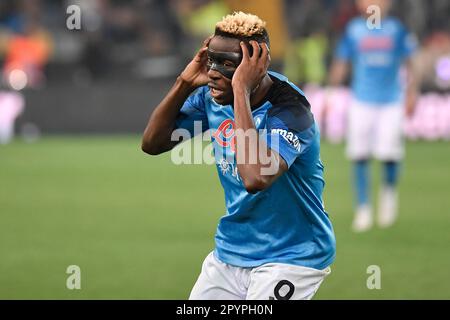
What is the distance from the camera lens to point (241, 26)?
5.54 m

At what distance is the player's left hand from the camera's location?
→ 214 inches

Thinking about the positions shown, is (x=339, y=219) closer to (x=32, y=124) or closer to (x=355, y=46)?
(x=355, y=46)

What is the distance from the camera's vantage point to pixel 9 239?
11.8 metres

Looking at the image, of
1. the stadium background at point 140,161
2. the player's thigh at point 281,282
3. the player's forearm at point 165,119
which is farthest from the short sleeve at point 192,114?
the stadium background at point 140,161

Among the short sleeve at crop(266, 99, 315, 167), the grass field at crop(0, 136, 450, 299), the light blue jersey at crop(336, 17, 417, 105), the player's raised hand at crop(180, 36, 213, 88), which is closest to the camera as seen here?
the short sleeve at crop(266, 99, 315, 167)

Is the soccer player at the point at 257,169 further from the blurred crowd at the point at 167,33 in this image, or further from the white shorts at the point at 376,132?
the blurred crowd at the point at 167,33

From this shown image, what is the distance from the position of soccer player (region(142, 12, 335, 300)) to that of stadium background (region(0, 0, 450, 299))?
3202 mm

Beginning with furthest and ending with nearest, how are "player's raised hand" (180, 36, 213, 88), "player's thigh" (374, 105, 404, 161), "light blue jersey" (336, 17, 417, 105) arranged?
"light blue jersey" (336, 17, 417, 105)
"player's thigh" (374, 105, 404, 161)
"player's raised hand" (180, 36, 213, 88)

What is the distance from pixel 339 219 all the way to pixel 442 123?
8.38m

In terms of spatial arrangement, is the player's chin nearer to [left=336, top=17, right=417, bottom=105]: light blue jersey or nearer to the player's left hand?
the player's left hand

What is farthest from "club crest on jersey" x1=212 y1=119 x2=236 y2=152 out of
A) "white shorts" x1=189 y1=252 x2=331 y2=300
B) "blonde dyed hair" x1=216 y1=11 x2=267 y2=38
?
"white shorts" x1=189 y1=252 x2=331 y2=300

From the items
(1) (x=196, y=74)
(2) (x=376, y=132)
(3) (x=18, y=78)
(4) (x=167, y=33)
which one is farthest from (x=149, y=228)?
(4) (x=167, y=33)

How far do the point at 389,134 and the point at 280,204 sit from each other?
7.02m

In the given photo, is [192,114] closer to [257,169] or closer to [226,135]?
[226,135]
